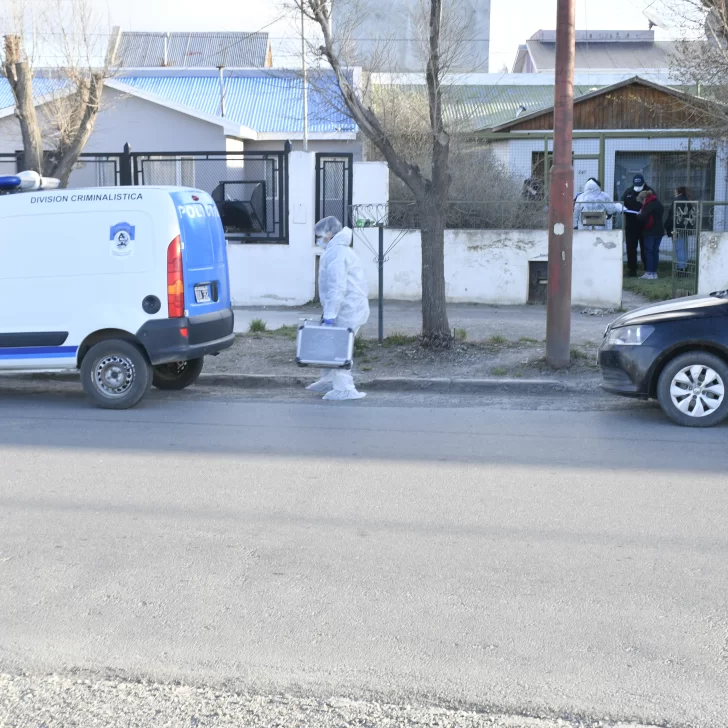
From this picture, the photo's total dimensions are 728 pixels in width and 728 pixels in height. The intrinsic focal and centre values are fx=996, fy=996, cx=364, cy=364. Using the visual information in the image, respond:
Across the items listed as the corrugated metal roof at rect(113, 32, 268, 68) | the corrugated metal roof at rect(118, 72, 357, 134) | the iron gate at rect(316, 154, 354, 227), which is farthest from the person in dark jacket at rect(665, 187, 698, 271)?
the corrugated metal roof at rect(113, 32, 268, 68)

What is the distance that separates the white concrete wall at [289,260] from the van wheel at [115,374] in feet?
23.3

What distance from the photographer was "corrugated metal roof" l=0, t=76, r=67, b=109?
61.2ft

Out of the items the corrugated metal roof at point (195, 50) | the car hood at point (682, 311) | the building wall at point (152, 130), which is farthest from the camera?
the corrugated metal roof at point (195, 50)

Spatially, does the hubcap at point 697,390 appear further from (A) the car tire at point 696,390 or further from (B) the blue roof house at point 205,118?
(B) the blue roof house at point 205,118

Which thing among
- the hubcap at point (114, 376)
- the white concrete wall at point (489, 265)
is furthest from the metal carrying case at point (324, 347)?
the white concrete wall at point (489, 265)

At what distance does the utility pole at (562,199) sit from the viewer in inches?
407

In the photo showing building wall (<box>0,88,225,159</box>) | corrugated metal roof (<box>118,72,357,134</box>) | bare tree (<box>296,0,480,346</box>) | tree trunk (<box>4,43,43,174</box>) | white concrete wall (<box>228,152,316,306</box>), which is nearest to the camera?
bare tree (<box>296,0,480,346</box>)

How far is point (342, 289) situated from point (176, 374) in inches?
80.4

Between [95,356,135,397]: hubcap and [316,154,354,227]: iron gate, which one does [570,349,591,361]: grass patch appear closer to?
[95,356,135,397]: hubcap

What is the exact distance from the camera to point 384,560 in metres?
5.34

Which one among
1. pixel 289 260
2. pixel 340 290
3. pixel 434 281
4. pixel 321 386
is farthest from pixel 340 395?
pixel 289 260

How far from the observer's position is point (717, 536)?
5.70m

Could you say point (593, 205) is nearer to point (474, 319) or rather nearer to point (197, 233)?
point (474, 319)

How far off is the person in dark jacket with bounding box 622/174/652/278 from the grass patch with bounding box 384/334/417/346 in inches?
318
